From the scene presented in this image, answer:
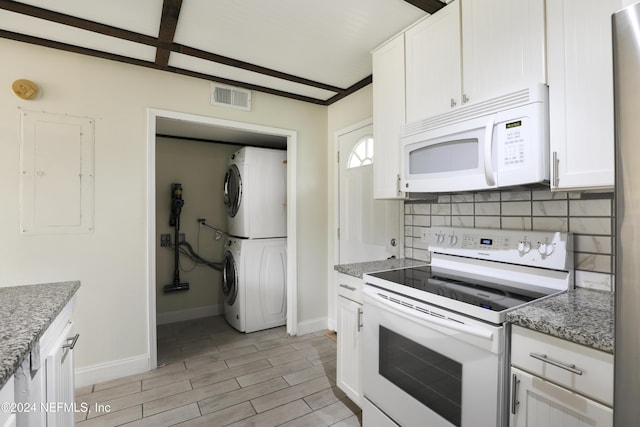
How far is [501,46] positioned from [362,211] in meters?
1.65

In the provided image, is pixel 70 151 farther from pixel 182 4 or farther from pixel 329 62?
pixel 329 62

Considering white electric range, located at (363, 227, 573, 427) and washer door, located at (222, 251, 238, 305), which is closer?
white electric range, located at (363, 227, 573, 427)

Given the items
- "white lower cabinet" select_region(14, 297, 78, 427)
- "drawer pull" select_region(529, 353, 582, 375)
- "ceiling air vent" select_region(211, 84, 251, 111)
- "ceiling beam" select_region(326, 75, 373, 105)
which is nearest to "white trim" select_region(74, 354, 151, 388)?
"white lower cabinet" select_region(14, 297, 78, 427)

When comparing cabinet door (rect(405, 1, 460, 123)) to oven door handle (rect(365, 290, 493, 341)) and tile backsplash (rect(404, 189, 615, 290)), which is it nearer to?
tile backsplash (rect(404, 189, 615, 290))

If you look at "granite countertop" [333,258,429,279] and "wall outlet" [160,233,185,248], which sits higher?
"wall outlet" [160,233,185,248]

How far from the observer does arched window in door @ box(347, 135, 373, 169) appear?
109 inches

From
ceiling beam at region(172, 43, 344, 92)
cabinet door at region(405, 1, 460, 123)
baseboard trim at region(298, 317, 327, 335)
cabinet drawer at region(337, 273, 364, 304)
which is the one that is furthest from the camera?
baseboard trim at region(298, 317, 327, 335)

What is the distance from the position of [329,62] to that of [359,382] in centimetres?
227

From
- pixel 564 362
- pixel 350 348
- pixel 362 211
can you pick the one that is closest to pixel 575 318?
pixel 564 362

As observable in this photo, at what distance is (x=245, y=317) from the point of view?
10.6ft

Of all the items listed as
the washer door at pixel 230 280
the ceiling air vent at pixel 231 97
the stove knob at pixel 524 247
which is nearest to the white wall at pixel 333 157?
the ceiling air vent at pixel 231 97

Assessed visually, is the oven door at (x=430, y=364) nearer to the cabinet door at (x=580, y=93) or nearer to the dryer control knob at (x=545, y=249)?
the dryer control knob at (x=545, y=249)

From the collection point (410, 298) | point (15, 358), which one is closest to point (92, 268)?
point (15, 358)

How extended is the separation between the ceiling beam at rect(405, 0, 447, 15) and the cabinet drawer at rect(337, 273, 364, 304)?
1.59 metres
